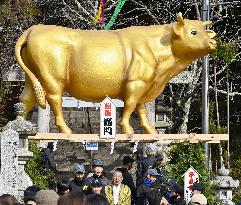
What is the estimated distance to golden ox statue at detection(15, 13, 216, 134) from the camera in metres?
14.8

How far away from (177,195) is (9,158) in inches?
107

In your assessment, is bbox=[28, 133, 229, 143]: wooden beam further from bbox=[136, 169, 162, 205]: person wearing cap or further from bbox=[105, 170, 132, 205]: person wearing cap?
bbox=[105, 170, 132, 205]: person wearing cap

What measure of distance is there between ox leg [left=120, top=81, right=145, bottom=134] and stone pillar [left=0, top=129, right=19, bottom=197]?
9.11 ft

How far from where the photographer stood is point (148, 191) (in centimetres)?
1275

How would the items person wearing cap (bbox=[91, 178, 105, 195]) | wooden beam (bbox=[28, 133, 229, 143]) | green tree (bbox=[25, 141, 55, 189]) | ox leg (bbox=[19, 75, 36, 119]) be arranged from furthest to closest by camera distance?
green tree (bbox=[25, 141, 55, 189]) → ox leg (bbox=[19, 75, 36, 119]) → wooden beam (bbox=[28, 133, 229, 143]) → person wearing cap (bbox=[91, 178, 105, 195])

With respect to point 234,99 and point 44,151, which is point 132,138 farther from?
point 234,99

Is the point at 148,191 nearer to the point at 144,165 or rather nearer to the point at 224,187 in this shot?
the point at 144,165

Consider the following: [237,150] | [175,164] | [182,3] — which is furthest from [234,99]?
[175,164]

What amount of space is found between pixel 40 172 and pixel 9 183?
402 cm

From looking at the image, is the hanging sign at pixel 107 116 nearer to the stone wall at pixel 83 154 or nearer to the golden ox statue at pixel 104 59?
the golden ox statue at pixel 104 59

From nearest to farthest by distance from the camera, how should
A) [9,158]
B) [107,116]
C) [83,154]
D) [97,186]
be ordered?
[97,186] < [9,158] < [107,116] < [83,154]

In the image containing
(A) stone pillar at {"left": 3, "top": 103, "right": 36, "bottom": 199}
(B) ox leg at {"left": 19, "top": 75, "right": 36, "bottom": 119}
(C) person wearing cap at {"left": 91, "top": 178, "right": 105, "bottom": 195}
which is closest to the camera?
(C) person wearing cap at {"left": 91, "top": 178, "right": 105, "bottom": 195}

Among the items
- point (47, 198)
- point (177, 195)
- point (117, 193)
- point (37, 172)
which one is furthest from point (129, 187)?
point (47, 198)

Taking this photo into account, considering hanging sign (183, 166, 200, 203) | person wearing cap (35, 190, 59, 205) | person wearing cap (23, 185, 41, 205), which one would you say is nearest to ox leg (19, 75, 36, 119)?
hanging sign (183, 166, 200, 203)
